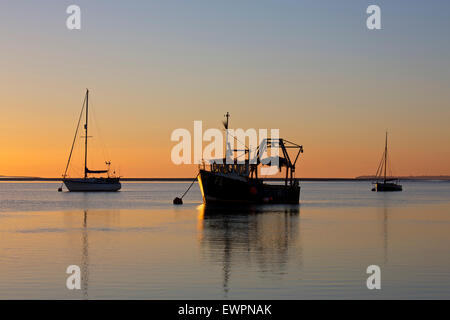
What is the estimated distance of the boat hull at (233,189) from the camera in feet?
308

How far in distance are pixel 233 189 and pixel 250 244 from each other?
53325 mm

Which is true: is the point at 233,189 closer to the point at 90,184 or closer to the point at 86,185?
the point at 90,184

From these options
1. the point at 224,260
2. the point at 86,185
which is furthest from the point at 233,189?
the point at 86,185

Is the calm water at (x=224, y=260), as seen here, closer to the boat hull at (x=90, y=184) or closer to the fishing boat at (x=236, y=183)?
the fishing boat at (x=236, y=183)

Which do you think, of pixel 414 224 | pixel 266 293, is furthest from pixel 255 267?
pixel 414 224

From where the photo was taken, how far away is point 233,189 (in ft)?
310

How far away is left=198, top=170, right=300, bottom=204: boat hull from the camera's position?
93.8m

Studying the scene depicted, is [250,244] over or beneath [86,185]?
over

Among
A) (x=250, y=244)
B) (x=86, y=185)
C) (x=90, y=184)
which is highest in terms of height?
(x=250, y=244)

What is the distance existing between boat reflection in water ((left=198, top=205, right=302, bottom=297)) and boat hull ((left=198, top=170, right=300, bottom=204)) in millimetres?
27593

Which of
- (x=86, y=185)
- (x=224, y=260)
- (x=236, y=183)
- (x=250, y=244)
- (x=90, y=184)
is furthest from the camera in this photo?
(x=90, y=184)

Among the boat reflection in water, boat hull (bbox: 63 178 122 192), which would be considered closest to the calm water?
the boat reflection in water

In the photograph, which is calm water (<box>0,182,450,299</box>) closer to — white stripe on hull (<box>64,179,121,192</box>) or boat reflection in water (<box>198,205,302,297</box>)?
boat reflection in water (<box>198,205,302,297</box>)
